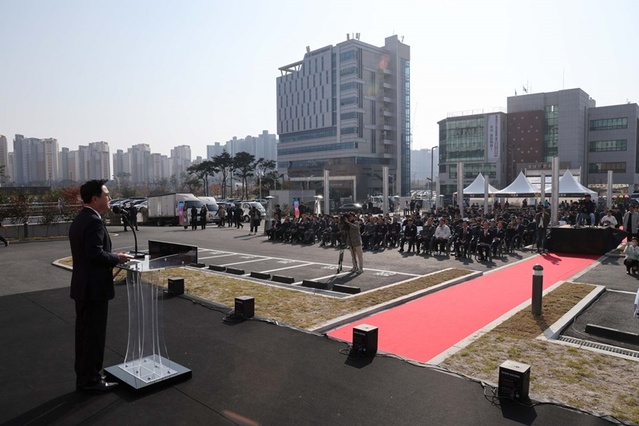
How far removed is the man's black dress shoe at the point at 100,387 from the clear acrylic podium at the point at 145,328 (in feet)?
0.40

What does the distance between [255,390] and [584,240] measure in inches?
609

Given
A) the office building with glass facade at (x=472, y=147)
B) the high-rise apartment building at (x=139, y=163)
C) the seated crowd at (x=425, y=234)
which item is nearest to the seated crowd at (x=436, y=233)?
the seated crowd at (x=425, y=234)

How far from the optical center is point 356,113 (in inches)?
3479

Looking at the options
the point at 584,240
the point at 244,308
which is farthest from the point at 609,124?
the point at 244,308

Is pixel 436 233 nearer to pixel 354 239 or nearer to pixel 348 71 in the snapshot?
pixel 354 239

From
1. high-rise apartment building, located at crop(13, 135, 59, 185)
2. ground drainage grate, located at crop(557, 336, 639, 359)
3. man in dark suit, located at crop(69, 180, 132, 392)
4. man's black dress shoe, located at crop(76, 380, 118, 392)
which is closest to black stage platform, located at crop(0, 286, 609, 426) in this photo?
man's black dress shoe, located at crop(76, 380, 118, 392)

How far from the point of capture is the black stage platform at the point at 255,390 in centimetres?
394

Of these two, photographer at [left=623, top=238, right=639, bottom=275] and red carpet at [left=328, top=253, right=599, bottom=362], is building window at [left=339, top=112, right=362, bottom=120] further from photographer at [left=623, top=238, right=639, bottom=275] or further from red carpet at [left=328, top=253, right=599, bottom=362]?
red carpet at [left=328, top=253, right=599, bottom=362]

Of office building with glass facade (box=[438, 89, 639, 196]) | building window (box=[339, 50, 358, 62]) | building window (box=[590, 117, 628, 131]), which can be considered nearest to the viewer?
office building with glass facade (box=[438, 89, 639, 196])

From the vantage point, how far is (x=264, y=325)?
6754mm

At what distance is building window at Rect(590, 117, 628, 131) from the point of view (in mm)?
69900

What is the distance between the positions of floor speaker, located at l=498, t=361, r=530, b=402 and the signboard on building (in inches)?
3086

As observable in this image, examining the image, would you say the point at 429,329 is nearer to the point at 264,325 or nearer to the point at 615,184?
the point at 264,325

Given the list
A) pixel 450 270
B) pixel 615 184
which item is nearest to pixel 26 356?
pixel 450 270
